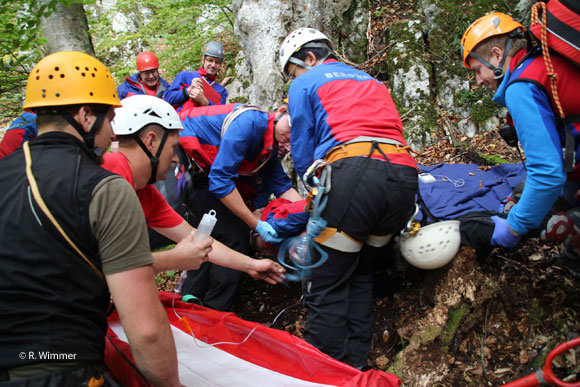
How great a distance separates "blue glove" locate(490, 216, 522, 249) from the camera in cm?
262

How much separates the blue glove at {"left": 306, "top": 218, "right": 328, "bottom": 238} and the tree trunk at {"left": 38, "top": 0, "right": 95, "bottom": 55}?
12.5 ft

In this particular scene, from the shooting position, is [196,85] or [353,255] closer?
[353,255]

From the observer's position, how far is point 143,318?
1.53m

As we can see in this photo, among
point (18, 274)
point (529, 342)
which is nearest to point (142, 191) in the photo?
point (18, 274)

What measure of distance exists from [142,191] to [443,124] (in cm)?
472

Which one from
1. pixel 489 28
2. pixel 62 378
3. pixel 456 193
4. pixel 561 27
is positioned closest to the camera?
pixel 62 378

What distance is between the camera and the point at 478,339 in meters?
2.87

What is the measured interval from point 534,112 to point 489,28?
0.71 m

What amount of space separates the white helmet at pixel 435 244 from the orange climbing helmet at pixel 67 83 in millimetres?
2260

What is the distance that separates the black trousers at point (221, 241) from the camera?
3.89 m

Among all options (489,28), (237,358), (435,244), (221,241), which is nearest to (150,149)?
(237,358)

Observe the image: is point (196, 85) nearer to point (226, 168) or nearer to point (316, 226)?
point (226, 168)

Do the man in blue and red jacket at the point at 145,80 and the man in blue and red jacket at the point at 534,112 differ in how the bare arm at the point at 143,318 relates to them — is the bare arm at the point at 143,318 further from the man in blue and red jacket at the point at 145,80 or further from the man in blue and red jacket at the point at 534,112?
the man in blue and red jacket at the point at 145,80

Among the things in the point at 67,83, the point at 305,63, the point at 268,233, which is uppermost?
the point at 67,83
